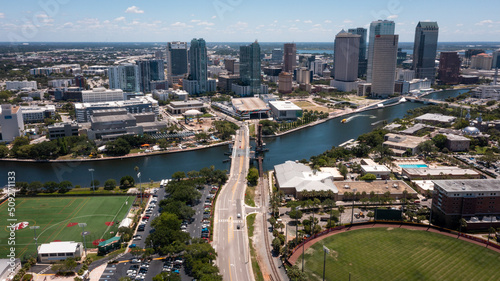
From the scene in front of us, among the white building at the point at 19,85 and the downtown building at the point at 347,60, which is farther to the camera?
the downtown building at the point at 347,60

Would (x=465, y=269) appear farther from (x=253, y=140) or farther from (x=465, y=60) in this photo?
(x=465, y=60)

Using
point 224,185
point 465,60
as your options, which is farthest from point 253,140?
point 465,60

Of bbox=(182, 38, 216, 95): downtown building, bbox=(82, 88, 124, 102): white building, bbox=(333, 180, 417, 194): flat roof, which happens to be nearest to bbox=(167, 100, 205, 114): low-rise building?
bbox=(82, 88, 124, 102): white building

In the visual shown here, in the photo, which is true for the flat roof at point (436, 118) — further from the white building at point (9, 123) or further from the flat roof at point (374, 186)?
the white building at point (9, 123)

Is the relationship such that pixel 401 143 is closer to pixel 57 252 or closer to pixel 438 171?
pixel 438 171

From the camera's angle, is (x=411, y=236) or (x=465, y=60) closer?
(x=411, y=236)

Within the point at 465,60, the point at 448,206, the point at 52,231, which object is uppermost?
the point at 465,60

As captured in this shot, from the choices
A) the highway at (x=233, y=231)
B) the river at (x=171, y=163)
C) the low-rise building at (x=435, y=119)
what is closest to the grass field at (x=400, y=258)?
the highway at (x=233, y=231)
